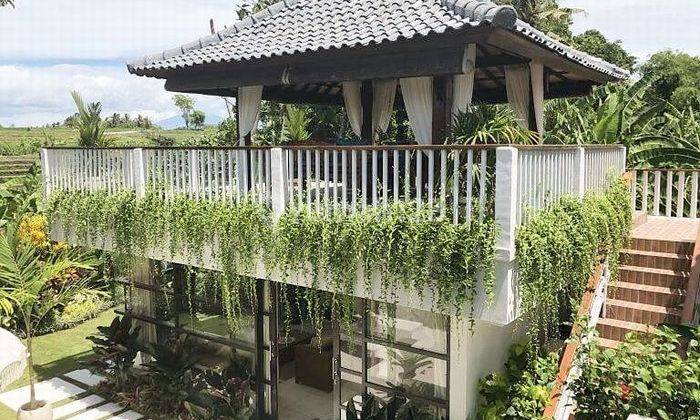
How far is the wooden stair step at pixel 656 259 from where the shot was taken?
309 inches

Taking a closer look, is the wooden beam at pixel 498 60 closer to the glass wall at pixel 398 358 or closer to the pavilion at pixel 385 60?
the pavilion at pixel 385 60

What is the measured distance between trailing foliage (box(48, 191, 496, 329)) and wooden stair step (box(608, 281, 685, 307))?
371 cm

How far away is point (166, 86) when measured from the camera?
8078 millimetres

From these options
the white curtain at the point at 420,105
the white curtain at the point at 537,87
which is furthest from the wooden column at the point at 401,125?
the white curtain at the point at 420,105

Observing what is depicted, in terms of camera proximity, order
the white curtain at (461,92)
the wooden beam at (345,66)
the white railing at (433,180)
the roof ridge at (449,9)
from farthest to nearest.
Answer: the white curtain at (461,92) → the wooden beam at (345,66) → the roof ridge at (449,9) → the white railing at (433,180)

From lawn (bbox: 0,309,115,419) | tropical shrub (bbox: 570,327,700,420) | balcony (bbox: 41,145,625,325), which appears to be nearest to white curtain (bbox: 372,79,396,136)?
balcony (bbox: 41,145,625,325)

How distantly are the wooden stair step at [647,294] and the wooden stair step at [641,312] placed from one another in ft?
0.23

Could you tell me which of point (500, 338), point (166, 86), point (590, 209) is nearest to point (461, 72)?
point (590, 209)

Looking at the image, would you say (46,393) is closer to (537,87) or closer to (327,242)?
(327,242)

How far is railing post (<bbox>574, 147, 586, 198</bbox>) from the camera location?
666 centimetres

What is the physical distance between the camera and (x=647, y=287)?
768 cm

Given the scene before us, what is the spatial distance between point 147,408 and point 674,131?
12.7 m

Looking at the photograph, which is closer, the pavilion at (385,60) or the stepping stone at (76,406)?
the pavilion at (385,60)

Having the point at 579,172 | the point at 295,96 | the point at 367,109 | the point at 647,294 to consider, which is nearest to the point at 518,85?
the point at 579,172
